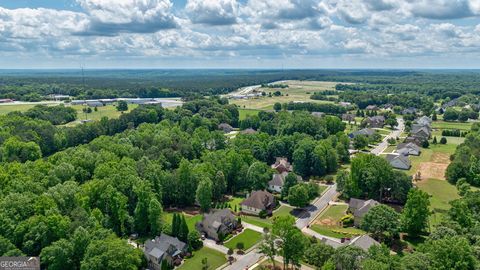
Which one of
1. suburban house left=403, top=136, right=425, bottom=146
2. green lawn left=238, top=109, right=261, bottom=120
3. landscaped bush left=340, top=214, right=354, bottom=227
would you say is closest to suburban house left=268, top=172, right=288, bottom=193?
landscaped bush left=340, top=214, right=354, bottom=227

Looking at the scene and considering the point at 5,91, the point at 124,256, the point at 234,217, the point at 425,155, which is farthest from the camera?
the point at 5,91

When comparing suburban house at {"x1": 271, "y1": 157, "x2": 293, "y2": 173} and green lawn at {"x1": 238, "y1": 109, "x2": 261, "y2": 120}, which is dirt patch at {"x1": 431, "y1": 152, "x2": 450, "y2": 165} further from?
green lawn at {"x1": 238, "y1": 109, "x2": 261, "y2": 120}

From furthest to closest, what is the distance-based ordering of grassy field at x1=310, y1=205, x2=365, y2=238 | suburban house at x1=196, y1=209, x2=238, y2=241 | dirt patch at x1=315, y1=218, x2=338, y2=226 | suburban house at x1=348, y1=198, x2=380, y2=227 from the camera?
dirt patch at x1=315, y1=218, x2=338, y2=226 < suburban house at x1=348, y1=198, x2=380, y2=227 < grassy field at x1=310, y1=205, x2=365, y2=238 < suburban house at x1=196, y1=209, x2=238, y2=241

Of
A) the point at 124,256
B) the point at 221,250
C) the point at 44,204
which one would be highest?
the point at 44,204

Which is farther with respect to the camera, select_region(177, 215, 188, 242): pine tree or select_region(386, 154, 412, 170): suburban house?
select_region(386, 154, 412, 170): suburban house

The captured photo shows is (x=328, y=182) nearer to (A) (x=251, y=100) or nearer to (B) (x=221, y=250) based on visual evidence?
(B) (x=221, y=250)

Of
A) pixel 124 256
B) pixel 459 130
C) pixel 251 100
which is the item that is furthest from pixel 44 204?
pixel 251 100
